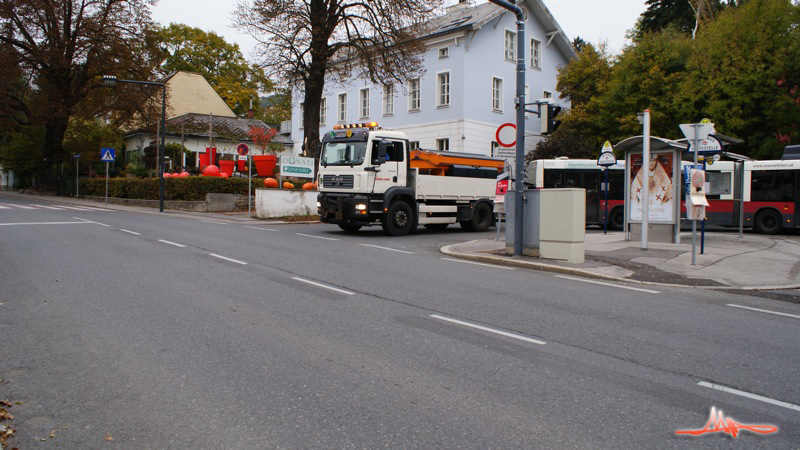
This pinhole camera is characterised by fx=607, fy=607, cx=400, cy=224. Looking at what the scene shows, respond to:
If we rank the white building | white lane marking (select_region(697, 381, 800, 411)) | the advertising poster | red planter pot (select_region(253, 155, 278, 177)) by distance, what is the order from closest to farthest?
white lane marking (select_region(697, 381, 800, 411))
the advertising poster
red planter pot (select_region(253, 155, 278, 177))
the white building

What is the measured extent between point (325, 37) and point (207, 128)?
25.3m

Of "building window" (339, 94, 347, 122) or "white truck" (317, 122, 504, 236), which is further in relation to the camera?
"building window" (339, 94, 347, 122)

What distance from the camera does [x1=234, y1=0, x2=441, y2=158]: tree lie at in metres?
25.2

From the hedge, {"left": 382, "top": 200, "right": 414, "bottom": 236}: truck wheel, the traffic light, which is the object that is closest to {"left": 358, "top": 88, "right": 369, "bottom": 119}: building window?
the hedge

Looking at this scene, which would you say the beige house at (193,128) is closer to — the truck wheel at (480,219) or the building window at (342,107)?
the building window at (342,107)

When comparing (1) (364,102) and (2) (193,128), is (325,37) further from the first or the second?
(2) (193,128)

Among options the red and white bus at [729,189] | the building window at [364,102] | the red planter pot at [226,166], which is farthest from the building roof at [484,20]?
the red planter pot at [226,166]

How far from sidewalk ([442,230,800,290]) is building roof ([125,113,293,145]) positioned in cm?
3376

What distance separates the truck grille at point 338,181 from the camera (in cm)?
1755

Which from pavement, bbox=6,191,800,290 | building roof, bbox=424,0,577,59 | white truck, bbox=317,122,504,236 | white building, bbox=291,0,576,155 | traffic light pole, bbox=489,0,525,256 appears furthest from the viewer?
white building, bbox=291,0,576,155

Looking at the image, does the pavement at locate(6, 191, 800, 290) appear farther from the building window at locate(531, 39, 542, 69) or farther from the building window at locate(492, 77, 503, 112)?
the building window at locate(531, 39, 542, 69)

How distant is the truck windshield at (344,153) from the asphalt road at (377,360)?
7.72 m

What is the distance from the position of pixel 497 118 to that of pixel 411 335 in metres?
32.5

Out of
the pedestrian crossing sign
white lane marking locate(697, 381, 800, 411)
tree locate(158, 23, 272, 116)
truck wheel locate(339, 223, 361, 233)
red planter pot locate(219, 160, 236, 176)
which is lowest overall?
white lane marking locate(697, 381, 800, 411)
